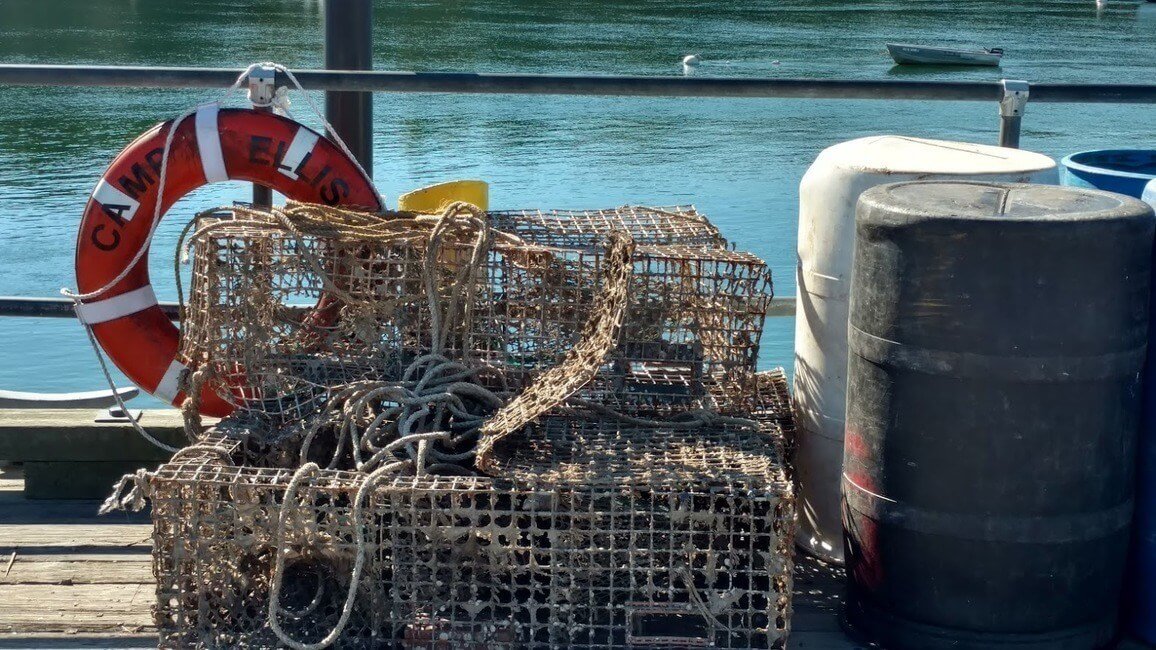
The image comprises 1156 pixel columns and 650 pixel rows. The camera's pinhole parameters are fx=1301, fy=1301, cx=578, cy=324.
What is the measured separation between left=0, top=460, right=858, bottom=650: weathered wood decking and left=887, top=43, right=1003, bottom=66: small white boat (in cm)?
2482

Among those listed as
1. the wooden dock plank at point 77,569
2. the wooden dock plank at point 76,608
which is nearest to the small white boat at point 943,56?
the wooden dock plank at point 77,569

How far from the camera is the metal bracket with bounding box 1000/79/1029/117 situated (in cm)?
321

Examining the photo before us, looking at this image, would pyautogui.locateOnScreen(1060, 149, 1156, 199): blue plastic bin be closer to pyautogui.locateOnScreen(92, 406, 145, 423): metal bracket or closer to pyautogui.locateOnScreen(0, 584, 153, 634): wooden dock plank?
pyautogui.locateOnScreen(0, 584, 153, 634): wooden dock plank

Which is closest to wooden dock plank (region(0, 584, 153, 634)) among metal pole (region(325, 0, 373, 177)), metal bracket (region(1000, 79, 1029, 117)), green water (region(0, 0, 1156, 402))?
metal pole (region(325, 0, 373, 177))

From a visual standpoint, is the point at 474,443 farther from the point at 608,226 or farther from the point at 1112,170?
the point at 1112,170

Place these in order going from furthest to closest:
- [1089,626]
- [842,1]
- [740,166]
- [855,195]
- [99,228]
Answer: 1. [842,1]
2. [740,166]
3. [99,228]
4. [855,195]
5. [1089,626]

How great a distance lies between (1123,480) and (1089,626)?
269mm

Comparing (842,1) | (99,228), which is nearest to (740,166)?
(99,228)

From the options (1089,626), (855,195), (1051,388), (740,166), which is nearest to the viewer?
(1051,388)

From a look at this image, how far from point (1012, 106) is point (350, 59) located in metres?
1.76

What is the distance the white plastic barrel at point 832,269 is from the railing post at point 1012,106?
1.36 feet

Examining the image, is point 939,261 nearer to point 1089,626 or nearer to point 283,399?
point 1089,626

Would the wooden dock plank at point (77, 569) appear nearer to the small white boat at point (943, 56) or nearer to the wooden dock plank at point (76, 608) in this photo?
the wooden dock plank at point (76, 608)

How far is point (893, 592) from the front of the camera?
7.64 feet
